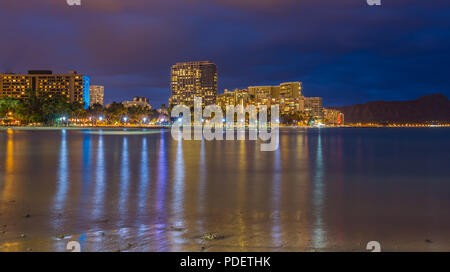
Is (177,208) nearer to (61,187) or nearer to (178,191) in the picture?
(178,191)

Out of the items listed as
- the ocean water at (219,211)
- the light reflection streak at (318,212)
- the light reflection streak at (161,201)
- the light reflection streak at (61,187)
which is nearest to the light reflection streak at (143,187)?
the ocean water at (219,211)

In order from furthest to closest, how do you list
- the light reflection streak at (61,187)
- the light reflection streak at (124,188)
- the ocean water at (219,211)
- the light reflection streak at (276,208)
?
the light reflection streak at (61,187)
the light reflection streak at (124,188)
the light reflection streak at (276,208)
the ocean water at (219,211)

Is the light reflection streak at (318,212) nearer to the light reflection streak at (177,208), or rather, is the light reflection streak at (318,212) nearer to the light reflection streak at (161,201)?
the light reflection streak at (177,208)

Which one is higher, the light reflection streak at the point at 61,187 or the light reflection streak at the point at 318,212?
the light reflection streak at the point at 61,187

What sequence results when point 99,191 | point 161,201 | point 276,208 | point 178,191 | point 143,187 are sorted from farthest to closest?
1. point 143,187
2. point 178,191
3. point 99,191
4. point 161,201
5. point 276,208

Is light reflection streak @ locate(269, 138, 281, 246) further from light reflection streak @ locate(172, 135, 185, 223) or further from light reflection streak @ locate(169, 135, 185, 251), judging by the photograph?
light reflection streak @ locate(172, 135, 185, 223)

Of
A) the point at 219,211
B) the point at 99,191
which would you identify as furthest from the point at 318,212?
the point at 99,191

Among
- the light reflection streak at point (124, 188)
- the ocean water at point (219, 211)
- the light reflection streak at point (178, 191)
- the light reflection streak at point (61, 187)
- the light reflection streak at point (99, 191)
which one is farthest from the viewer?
the light reflection streak at point (61, 187)

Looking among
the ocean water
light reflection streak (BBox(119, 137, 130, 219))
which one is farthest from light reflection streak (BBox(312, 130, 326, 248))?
light reflection streak (BBox(119, 137, 130, 219))

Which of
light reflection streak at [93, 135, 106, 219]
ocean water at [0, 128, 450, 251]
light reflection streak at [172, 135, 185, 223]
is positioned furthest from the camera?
light reflection streak at [172, 135, 185, 223]

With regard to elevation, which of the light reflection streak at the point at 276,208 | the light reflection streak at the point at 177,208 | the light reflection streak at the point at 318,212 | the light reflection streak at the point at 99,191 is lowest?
the light reflection streak at the point at 318,212

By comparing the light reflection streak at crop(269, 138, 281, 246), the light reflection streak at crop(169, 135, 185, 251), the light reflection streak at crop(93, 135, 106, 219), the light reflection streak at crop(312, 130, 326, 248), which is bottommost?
the light reflection streak at crop(312, 130, 326, 248)

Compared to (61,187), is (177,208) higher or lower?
lower
